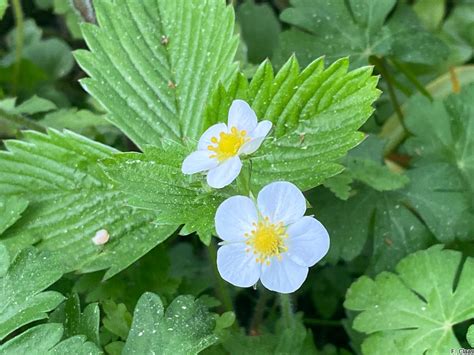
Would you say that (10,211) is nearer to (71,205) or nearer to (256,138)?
(71,205)

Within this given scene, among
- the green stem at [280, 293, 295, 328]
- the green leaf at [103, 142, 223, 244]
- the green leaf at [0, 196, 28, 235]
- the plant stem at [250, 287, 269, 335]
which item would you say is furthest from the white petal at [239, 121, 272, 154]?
the plant stem at [250, 287, 269, 335]

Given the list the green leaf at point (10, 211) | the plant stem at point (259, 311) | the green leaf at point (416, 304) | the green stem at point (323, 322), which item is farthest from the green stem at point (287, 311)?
the green leaf at point (10, 211)

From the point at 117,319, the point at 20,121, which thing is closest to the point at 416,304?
the point at 117,319

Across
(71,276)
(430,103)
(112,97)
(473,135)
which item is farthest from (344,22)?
(71,276)

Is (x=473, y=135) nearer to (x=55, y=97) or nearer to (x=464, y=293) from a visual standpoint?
(x=464, y=293)

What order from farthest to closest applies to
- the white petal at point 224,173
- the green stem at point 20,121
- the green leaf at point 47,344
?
the green stem at point 20,121
the green leaf at point 47,344
the white petal at point 224,173

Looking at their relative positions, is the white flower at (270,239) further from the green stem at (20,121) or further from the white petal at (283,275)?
the green stem at (20,121)
